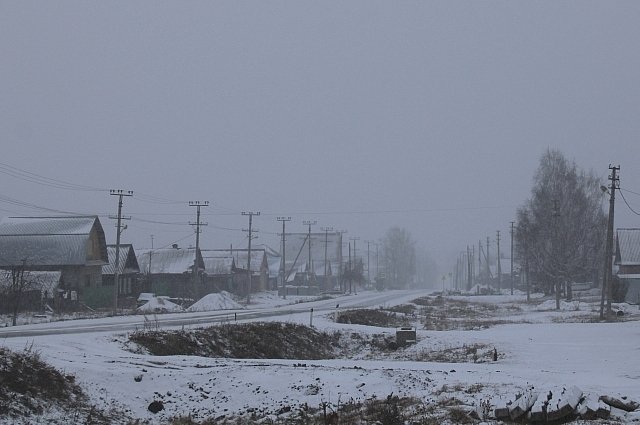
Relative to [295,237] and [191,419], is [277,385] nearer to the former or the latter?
[191,419]

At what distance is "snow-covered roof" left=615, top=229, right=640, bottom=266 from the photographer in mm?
68938

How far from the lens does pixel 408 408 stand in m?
12.7

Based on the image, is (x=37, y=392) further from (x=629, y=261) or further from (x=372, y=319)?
(x=629, y=261)

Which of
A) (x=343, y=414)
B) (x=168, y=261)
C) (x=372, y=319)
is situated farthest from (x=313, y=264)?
(x=343, y=414)

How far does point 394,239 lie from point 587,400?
489ft

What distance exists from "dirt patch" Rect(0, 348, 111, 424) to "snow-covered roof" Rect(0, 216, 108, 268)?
42.8 metres

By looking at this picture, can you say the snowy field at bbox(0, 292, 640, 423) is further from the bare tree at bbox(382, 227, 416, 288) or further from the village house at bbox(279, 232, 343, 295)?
the bare tree at bbox(382, 227, 416, 288)

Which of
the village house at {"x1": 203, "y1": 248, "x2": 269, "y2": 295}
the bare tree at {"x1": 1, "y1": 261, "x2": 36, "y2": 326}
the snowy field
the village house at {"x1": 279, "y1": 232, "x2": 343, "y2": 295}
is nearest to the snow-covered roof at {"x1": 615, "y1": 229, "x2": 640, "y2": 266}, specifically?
the village house at {"x1": 203, "y1": 248, "x2": 269, "y2": 295}

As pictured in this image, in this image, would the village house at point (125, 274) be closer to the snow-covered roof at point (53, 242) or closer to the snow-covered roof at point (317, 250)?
the snow-covered roof at point (53, 242)

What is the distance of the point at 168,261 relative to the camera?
76562 millimetres

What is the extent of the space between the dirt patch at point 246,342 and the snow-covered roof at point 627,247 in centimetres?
5038

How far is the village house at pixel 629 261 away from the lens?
6284 centimetres

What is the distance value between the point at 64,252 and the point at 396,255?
112m

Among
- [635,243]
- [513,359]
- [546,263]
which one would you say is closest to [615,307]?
[546,263]
